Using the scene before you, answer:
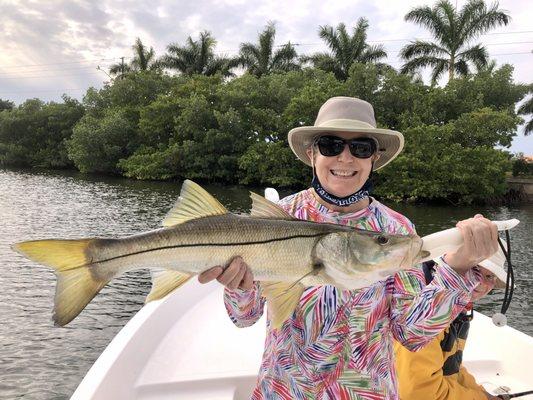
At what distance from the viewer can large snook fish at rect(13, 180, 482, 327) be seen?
202 cm

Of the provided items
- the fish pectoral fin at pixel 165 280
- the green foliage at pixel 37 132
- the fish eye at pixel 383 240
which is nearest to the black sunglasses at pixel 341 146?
the fish eye at pixel 383 240

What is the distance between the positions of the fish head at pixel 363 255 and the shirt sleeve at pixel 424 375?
1209 mm

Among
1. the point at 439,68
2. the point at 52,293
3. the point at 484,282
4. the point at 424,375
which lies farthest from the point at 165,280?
the point at 439,68

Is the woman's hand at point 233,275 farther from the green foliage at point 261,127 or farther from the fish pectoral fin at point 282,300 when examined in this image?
the green foliage at point 261,127

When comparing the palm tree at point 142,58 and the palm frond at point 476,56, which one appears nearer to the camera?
the palm frond at point 476,56

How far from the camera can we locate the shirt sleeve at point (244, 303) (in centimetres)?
225

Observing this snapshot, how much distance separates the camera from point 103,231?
19.9 m

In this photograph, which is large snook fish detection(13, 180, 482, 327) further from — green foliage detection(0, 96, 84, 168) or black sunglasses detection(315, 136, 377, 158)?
green foliage detection(0, 96, 84, 168)

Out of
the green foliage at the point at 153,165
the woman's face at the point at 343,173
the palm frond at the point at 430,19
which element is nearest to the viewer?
the woman's face at the point at 343,173

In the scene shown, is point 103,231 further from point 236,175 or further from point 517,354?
point 236,175

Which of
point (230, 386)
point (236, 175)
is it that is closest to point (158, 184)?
point (236, 175)

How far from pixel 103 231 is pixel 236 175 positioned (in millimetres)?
24374

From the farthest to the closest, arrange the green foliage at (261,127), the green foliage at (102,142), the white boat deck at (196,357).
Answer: the green foliage at (102,142), the green foliage at (261,127), the white boat deck at (196,357)

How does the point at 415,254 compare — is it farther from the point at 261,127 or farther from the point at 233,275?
the point at 261,127
